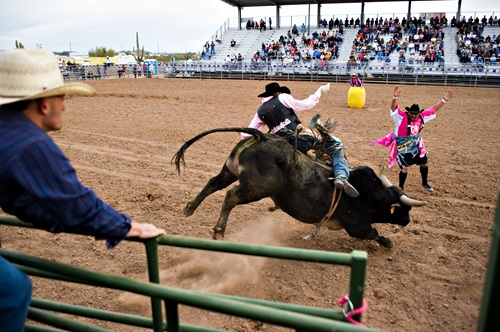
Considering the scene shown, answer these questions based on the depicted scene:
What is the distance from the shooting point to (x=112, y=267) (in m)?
4.05

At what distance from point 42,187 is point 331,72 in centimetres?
2595

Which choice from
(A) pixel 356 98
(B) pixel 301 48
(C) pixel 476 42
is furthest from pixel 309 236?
(B) pixel 301 48

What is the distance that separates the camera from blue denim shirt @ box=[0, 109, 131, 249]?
1.40m

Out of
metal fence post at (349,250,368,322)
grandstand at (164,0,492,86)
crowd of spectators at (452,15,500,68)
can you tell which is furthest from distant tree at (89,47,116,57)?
metal fence post at (349,250,368,322)

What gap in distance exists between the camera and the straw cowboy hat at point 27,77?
1.52 meters

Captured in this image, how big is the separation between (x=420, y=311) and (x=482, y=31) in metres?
30.9

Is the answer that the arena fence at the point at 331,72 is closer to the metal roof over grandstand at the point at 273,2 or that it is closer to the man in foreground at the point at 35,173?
the metal roof over grandstand at the point at 273,2

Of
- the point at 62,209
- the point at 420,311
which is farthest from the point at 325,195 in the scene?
the point at 62,209

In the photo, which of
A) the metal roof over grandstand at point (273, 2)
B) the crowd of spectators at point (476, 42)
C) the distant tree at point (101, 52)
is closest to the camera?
the crowd of spectators at point (476, 42)

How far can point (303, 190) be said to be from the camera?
13.8 feet

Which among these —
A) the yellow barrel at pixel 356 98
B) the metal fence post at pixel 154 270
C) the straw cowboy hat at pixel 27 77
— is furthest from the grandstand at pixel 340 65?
the straw cowboy hat at pixel 27 77

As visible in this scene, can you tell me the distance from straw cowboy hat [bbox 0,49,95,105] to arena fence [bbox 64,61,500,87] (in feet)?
79.9

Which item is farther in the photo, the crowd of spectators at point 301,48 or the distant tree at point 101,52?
the distant tree at point 101,52

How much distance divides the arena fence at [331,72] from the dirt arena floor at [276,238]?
14029 mm
